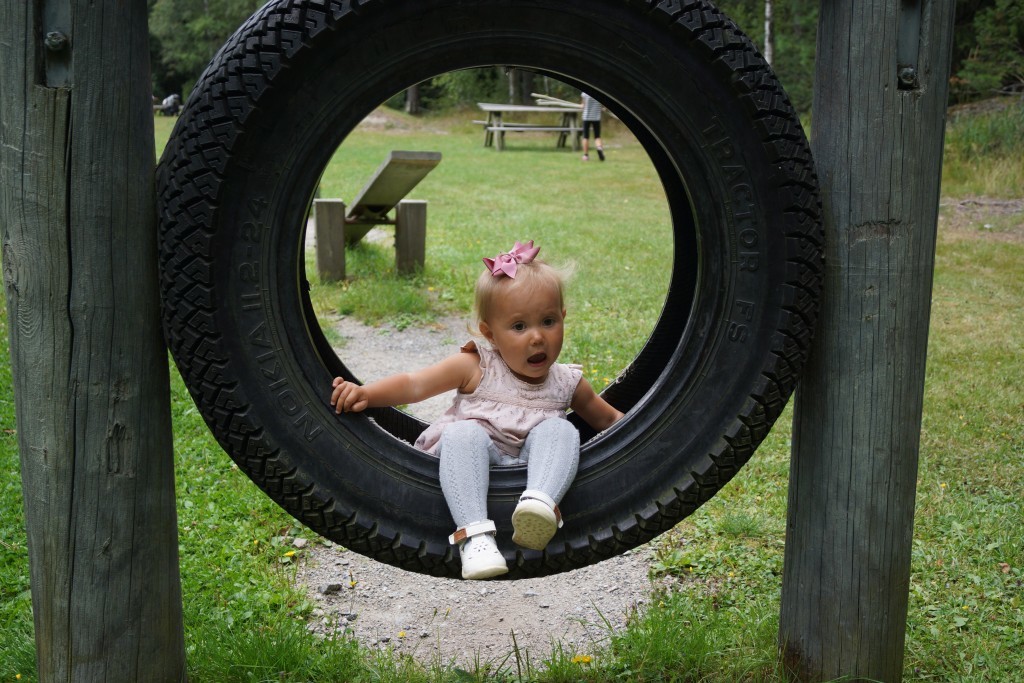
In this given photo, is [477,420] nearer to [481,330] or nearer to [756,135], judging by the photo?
[481,330]

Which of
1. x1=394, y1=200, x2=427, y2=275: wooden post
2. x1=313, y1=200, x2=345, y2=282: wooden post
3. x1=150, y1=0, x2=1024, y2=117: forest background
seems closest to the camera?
x1=313, y1=200, x2=345, y2=282: wooden post

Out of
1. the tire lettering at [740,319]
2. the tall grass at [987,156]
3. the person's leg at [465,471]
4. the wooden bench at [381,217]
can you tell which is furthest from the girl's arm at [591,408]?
the tall grass at [987,156]

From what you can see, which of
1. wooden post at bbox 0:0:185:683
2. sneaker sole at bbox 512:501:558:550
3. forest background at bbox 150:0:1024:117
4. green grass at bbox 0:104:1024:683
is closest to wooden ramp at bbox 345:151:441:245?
green grass at bbox 0:104:1024:683

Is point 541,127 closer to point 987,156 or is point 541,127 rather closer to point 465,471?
point 987,156

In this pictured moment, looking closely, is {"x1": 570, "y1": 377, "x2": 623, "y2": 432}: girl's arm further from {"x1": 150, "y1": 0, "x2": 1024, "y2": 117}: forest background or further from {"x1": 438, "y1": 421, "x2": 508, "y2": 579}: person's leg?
{"x1": 150, "y1": 0, "x2": 1024, "y2": 117}: forest background

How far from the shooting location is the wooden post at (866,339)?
2.16m

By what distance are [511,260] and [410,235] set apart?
5161 millimetres

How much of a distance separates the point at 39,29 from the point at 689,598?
2429 millimetres

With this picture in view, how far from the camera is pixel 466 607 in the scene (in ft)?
10.7

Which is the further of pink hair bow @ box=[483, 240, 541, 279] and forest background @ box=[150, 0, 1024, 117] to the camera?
forest background @ box=[150, 0, 1024, 117]

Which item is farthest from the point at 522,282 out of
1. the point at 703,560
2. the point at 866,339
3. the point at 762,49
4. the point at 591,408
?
the point at 762,49

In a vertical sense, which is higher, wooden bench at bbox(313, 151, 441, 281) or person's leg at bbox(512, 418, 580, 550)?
wooden bench at bbox(313, 151, 441, 281)

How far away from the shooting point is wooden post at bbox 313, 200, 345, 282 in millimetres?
7242

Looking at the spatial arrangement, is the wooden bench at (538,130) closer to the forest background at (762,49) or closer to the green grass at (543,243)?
the forest background at (762,49)
